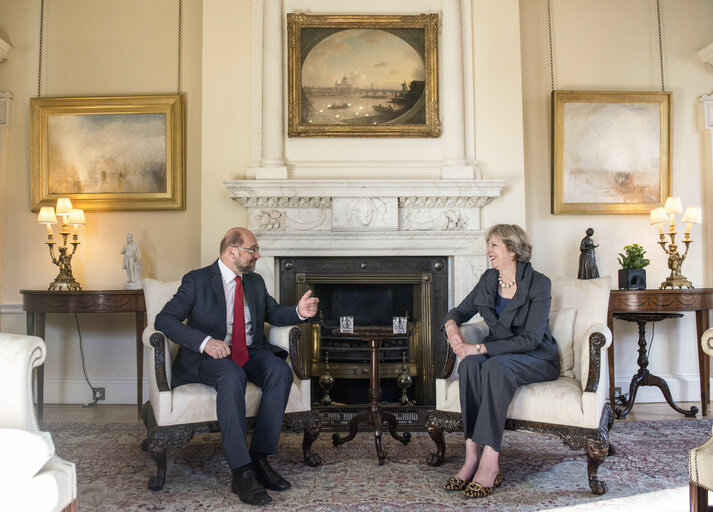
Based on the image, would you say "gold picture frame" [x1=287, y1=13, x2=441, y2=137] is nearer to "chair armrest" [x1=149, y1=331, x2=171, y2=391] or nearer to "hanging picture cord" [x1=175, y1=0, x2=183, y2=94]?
"hanging picture cord" [x1=175, y1=0, x2=183, y2=94]

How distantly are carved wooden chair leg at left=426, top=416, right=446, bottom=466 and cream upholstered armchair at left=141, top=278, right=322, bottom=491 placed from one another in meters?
0.59

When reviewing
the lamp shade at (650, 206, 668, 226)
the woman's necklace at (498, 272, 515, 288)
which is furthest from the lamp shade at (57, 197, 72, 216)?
the lamp shade at (650, 206, 668, 226)

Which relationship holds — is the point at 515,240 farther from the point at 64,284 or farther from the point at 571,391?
the point at 64,284

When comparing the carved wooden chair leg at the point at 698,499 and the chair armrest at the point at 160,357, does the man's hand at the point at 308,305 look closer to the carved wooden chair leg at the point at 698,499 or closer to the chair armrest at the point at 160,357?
the chair armrest at the point at 160,357

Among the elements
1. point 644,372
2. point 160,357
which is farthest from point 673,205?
point 160,357

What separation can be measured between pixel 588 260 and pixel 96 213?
3.98m

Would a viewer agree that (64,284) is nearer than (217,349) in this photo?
No

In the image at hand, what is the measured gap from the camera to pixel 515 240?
3.26 m

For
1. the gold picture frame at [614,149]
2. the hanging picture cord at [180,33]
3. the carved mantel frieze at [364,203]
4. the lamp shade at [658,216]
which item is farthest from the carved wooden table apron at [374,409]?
the hanging picture cord at [180,33]

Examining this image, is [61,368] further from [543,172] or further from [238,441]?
[543,172]

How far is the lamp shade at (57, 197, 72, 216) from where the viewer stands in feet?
15.4

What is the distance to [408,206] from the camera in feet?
14.9

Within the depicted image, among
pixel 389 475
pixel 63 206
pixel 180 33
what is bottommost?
pixel 389 475

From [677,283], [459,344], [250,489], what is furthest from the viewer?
[677,283]
